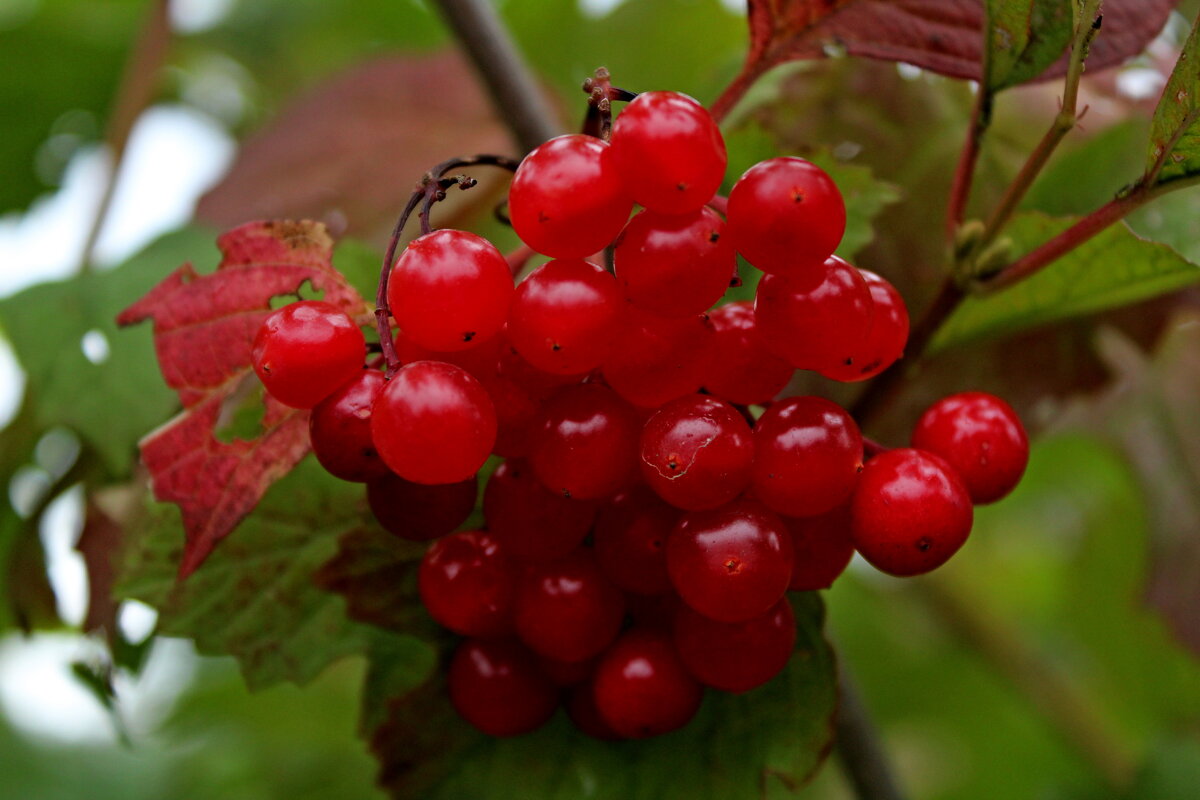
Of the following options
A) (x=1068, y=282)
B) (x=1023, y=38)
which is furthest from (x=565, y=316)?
(x=1068, y=282)

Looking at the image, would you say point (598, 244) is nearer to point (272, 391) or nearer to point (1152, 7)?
point (272, 391)

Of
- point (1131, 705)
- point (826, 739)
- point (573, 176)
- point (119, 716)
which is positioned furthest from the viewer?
point (1131, 705)

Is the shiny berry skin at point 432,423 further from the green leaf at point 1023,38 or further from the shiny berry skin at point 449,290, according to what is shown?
the green leaf at point 1023,38

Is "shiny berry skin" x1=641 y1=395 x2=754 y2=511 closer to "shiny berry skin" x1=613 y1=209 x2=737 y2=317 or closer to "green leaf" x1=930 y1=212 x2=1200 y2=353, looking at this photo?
"shiny berry skin" x1=613 y1=209 x2=737 y2=317

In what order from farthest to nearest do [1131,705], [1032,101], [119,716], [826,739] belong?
[1131,705] → [1032,101] → [119,716] → [826,739]

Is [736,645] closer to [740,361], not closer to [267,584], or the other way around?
[740,361]

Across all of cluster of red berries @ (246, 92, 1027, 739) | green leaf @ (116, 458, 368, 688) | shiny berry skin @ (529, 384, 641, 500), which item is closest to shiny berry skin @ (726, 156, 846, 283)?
cluster of red berries @ (246, 92, 1027, 739)

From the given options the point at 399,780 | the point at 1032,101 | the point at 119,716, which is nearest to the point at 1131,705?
the point at 1032,101
